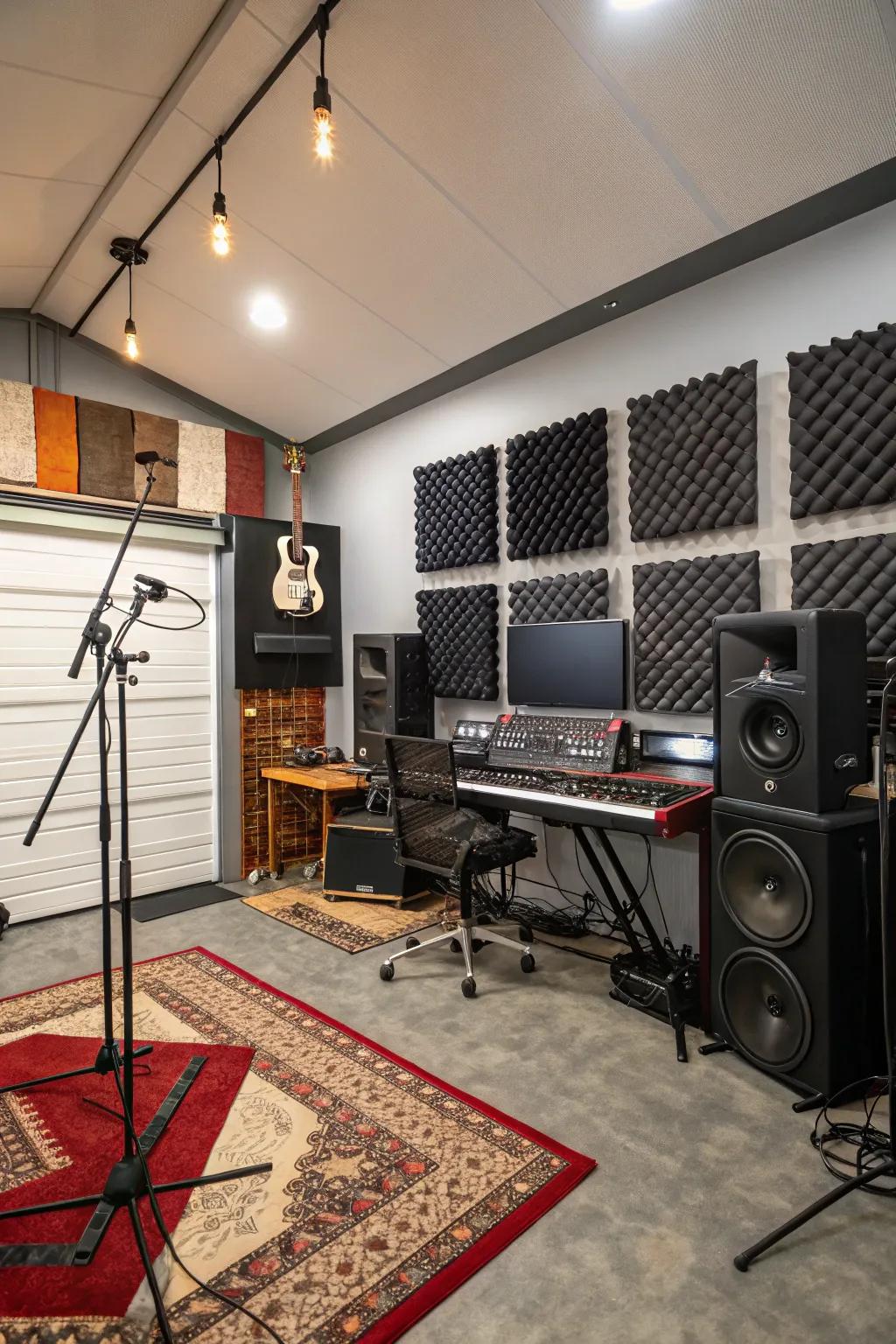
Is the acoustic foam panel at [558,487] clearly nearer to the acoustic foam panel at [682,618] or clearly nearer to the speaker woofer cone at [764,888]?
the acoustic foam panel at [682,618]

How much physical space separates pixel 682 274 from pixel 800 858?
228 centimetres

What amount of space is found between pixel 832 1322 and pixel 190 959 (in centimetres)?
259

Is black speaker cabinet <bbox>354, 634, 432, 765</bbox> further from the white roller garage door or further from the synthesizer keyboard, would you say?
the synthesizer keyboard

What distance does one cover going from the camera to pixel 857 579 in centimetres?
252

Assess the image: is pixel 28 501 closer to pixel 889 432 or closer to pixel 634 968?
pixel 634 968

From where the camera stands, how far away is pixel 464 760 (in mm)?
3396

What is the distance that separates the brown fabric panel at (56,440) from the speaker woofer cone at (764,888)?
3.71 m

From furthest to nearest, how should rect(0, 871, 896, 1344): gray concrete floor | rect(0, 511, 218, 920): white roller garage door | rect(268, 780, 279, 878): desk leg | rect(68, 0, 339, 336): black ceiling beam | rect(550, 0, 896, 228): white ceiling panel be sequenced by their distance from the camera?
rect(268, 780, 279, 878): desk leg < rect(0, 511, 218, 920): white roller garage door < rect(68, 0, 339, 336): black ceiling beam < rect(550, 0, 896, 228): white ceiling panel < rect(0, 871, 896, 1344): gray concrete floor

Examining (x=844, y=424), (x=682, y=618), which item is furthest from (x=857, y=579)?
(x=682, y=618)

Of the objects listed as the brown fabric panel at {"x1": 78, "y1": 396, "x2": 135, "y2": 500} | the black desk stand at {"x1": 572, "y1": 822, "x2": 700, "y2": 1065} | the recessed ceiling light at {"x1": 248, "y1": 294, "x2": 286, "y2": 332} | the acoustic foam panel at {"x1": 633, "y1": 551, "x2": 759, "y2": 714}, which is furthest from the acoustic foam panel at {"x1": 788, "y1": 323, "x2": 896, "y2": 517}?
the brown fabric panel at {"x1": 78, "y1": 396, "x2": 135, "y2": 500}

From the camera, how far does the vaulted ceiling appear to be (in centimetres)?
212

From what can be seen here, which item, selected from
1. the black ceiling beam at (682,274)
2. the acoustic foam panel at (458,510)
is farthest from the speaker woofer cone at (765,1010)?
the black ceiling beam at (682,274)

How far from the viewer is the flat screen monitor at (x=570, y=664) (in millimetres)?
3277

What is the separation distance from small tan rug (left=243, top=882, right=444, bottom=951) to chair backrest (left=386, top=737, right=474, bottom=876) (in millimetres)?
571
